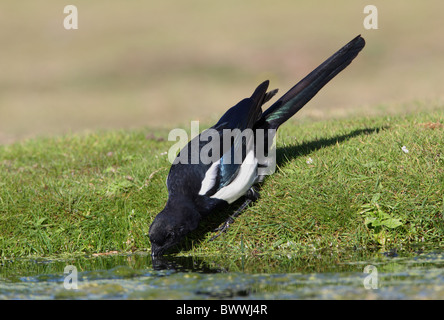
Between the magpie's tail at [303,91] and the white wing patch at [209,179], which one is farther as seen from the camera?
the magpie's tail at [303,91]

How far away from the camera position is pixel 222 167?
5500 millimetres

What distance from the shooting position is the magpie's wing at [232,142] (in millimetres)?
5449

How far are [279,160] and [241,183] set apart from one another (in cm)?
80

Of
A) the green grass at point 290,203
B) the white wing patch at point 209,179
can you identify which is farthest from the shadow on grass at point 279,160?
the white wing patch at point 209,179

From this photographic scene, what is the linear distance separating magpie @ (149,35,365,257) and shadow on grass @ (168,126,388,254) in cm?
15

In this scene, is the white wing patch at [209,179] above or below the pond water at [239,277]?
above

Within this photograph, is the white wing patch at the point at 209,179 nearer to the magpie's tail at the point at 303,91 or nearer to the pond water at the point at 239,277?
the pond water at the point at 239,277

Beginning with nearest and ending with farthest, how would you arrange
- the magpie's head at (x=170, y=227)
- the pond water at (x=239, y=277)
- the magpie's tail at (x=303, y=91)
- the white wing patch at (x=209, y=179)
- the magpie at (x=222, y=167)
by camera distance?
1. the pond water at (x=239, y=277)
2. the magpie's head at (x=170, y=227)
3. the magpie at (x=222, y=167)
4. the white wing patch at (x=209, y=179)
5. the magpie's tail at (x=303, y=91)

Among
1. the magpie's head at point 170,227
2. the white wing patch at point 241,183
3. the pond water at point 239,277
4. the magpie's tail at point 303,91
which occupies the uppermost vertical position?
the magpie's tail at point 303,91

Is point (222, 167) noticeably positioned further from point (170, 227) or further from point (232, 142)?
point (170, 227)

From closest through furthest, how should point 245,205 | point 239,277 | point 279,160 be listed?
point 239,277 < point 245,205 < point 279,160

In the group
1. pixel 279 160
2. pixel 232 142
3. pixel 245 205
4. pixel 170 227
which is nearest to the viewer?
pixel 170 227

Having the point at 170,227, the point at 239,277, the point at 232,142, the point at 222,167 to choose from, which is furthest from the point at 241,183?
the point at 239,277

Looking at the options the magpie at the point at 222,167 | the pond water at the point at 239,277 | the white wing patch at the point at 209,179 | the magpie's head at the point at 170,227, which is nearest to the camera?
the pond water at the point at 239,277
